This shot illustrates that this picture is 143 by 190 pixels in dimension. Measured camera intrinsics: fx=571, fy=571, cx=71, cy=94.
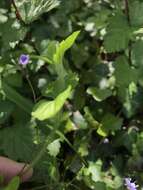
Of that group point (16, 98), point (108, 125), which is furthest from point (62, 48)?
point (108, 125)

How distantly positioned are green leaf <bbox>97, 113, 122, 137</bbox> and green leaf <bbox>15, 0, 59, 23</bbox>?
457 millimetres

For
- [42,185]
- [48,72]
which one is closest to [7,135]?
[42,185]

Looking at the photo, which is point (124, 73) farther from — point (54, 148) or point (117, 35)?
point (54, 148)

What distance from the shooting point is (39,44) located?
2.01m

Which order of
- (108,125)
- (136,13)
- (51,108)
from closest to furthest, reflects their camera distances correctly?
(51,108)
(136,13)
(108,125)

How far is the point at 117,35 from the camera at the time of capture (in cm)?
186

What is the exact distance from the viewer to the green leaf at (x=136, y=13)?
187 cm

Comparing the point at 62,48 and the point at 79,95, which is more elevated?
the point at 62,48

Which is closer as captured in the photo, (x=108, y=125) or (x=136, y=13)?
(x=136, y=13)

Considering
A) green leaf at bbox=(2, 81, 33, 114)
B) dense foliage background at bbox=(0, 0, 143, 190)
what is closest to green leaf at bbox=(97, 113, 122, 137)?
dense foliage background at bbox=(0, 0, 143, 190)

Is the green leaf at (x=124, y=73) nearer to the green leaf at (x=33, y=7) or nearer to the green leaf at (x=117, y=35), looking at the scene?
the green leaf at (x=117, y=35)

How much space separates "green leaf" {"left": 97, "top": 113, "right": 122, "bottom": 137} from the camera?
1.97 m

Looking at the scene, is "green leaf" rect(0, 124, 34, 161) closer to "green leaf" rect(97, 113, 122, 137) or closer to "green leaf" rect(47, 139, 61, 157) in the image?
"green leaf" rect(47, 139, 61, 157)

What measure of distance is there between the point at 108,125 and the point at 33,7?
19.8 inches
